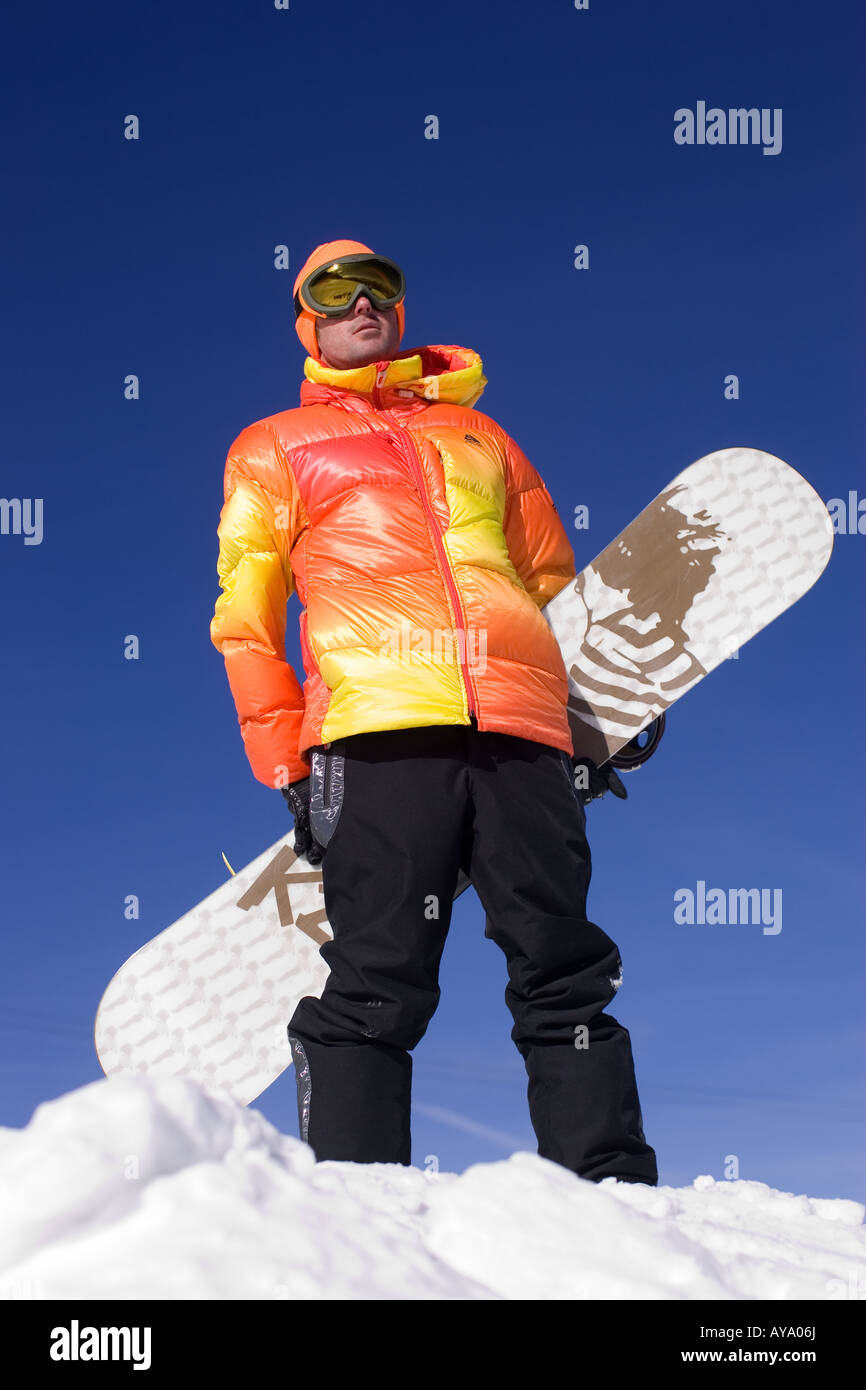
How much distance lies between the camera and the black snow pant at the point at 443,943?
111 inches

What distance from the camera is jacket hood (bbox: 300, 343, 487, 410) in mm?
3562

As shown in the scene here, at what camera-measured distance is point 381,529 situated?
10.5 ft

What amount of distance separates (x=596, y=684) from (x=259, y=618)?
122cm

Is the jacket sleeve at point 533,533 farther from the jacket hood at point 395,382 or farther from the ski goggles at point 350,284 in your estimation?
the ski goggles at point 350,284

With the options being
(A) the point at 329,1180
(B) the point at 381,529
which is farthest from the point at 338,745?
(A) the point at 329,1180

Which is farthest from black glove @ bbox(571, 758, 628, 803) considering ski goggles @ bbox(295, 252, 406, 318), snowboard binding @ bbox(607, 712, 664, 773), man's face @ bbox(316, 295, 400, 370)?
ski goggles @ bbox(295, 252, 406, 318)

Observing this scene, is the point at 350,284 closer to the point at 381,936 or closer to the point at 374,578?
the point at 374,578

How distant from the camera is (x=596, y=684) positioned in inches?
151

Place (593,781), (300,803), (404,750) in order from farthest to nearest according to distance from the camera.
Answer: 1. (593,781)
2. (300,803)
3. (404,750)

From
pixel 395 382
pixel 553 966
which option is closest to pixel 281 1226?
pixel 553 966

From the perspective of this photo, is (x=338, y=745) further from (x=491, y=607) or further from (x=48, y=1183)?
(x=48, y=1183)

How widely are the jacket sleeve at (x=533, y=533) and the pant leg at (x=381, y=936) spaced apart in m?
0.97

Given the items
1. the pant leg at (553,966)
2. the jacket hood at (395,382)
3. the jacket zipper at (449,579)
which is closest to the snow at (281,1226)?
the pant leg at (553,966)

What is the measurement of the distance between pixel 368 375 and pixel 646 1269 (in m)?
2.72
